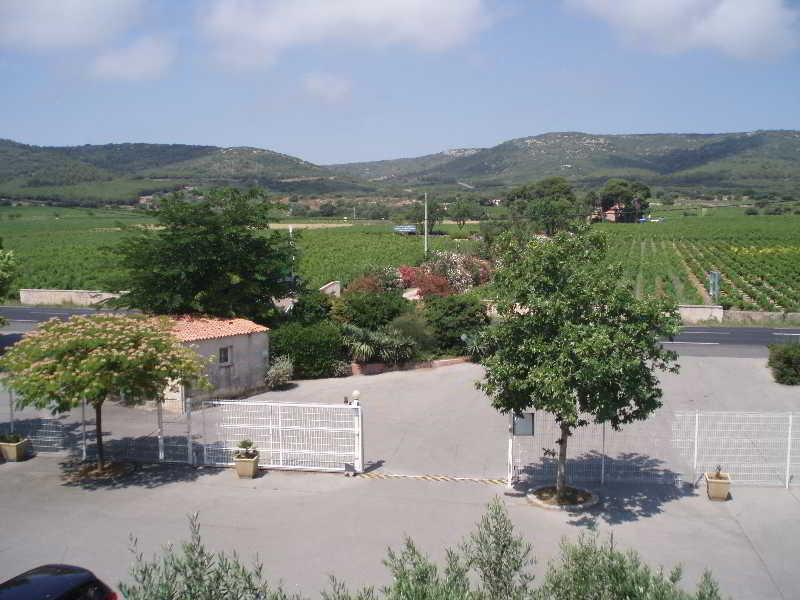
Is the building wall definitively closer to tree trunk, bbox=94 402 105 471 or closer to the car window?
tree trunk, bbox=94 402 105 471

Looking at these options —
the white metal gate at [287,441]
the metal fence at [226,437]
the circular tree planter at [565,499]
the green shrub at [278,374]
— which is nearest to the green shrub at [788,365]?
the circular tree planter at [565,499]

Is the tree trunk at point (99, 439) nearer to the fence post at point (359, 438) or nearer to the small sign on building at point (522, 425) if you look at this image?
the fence post at point (359, 438)

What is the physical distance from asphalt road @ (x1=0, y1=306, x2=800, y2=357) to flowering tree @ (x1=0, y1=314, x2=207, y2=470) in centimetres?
1866

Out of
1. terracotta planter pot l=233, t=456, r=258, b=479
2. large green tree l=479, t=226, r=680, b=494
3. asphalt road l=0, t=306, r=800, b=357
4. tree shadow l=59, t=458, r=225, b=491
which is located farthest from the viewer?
asphalt road l=0, t=306, r=800, b=357

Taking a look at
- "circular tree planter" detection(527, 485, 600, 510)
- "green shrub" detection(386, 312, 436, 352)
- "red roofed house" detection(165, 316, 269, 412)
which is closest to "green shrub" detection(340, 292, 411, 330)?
"green shrub" detection(386, 312, 436, 352)

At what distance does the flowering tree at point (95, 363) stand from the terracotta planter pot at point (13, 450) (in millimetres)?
1885

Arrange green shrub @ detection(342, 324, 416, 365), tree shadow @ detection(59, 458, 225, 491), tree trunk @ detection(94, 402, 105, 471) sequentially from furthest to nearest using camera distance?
green shrub @ detection(342, 324, 416, 365), tree trunk @ detection(94, 402, 105, 471), tree shadow @ detection(59, 458, 225, 491)

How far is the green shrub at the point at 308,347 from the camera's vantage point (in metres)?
26.1

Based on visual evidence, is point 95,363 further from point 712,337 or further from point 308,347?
point 712,337

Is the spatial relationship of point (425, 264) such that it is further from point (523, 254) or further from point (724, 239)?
point (724, 239)

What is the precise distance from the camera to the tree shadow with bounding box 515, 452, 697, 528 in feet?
45.6

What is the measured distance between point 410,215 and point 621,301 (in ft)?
378

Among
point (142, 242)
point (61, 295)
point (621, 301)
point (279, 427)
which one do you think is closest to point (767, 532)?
point (621, 301)

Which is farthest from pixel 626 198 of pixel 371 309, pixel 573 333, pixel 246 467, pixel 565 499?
pixel 573 333
